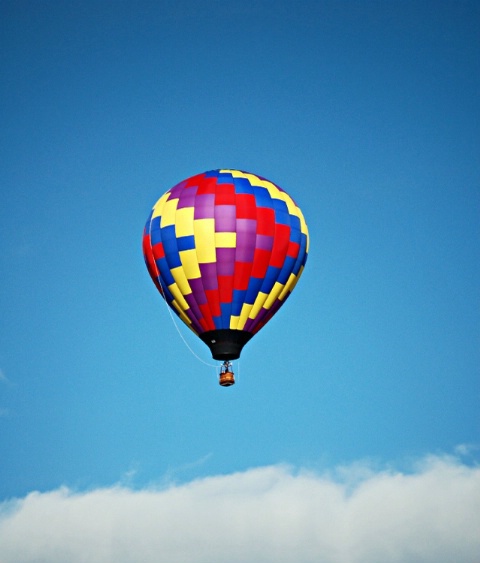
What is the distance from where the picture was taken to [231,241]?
43.9 metres

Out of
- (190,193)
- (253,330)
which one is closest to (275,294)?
(253,330)

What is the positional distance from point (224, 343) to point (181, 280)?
8.37 feet

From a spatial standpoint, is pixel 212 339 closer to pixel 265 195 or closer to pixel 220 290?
pixel 220 290

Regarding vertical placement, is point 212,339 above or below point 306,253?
below

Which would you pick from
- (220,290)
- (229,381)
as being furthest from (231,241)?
(229,381)

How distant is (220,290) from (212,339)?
164 centimetres

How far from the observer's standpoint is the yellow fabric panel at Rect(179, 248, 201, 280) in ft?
144

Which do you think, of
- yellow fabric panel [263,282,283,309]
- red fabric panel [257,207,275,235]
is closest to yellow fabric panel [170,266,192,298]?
yellow fabric panel [263,282,283,309]

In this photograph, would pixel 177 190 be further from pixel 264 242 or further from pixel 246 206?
pixel 264 242

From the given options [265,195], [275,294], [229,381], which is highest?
[265,195]

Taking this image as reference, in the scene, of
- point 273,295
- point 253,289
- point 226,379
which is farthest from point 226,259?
point 226,379

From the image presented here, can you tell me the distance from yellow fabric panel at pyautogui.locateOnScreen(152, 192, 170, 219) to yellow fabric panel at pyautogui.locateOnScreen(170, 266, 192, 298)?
213cm

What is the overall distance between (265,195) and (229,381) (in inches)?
254

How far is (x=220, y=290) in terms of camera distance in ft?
144
